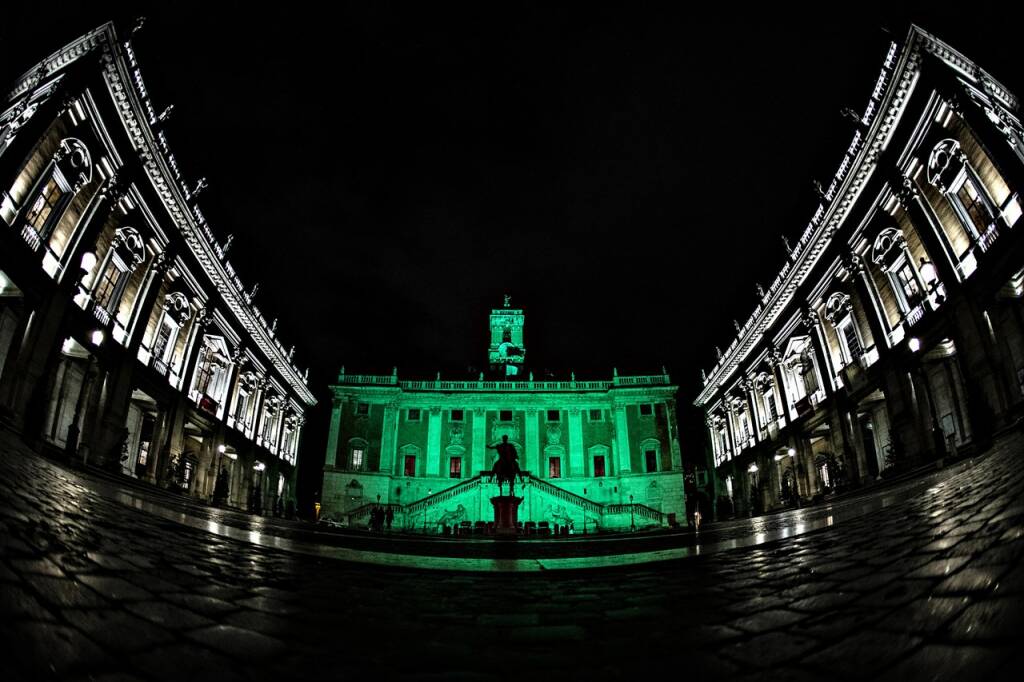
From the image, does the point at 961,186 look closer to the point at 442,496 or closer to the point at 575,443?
the point at 575,443

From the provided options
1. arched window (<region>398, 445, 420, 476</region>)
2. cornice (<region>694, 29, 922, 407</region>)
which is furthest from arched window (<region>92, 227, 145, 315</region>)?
cornice (<region>694, 29, 922, 407</region>)

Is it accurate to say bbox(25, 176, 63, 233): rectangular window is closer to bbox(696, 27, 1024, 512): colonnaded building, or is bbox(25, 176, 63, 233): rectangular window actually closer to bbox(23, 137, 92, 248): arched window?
bbox(23, 137, 92, 248): arched window

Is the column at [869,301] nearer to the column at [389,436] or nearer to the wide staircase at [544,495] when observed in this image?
the wide staircase at [544,495]

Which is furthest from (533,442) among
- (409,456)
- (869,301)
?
(869,301)

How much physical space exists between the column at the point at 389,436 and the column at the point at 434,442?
289cm

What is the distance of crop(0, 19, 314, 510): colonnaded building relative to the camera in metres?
15.3

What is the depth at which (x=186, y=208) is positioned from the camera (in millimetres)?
23875

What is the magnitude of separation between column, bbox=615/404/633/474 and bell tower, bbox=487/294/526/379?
12.5 metres

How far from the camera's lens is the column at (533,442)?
4278 centimetres

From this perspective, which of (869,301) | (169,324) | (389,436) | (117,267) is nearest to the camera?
(117,267)

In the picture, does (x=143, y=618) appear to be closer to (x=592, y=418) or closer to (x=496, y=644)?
(x=496, y=644)

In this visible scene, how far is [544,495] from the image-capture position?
36031mm

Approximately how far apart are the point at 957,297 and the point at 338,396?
134ft

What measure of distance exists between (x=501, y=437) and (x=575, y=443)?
25.0 feet
